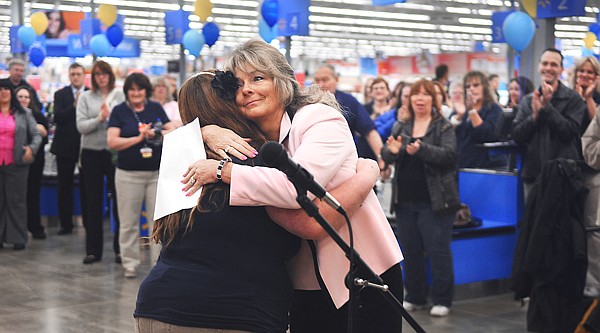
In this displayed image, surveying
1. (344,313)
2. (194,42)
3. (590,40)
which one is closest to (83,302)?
(344,313)

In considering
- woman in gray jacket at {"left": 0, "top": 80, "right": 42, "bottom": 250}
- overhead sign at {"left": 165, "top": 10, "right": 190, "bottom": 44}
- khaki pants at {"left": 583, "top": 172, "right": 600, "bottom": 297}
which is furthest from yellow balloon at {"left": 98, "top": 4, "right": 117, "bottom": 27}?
khaki pants at {"left": 583, "top": 172, "right": 600, "bottom": 297}

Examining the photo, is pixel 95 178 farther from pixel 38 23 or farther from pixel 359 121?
pixel 38 23

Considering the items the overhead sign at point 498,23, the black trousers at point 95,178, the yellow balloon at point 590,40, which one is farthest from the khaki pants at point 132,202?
the yellow balloon at point 590,40

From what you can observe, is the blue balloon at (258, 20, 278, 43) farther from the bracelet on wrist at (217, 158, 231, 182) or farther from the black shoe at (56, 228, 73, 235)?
the bracelet on wrist at (217, 158, 231, 182)

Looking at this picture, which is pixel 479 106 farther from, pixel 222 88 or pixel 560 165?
pixel 222 88

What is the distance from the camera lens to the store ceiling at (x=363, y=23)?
24656 mm

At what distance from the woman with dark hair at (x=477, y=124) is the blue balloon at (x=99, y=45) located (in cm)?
922

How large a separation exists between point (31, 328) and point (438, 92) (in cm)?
295

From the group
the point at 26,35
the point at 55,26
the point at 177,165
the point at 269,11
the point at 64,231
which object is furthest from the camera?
the point at 55,26

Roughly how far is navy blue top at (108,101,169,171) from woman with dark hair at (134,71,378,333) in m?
4.47

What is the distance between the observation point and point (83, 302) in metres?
5.93

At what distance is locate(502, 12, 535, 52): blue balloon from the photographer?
8523 millimetres

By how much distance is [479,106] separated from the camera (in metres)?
7.29

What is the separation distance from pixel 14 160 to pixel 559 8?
5.01m
